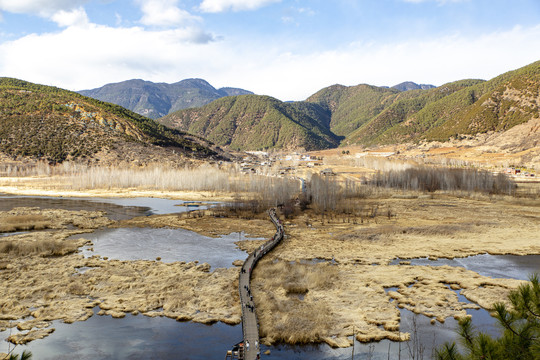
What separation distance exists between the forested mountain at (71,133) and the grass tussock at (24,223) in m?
66.6

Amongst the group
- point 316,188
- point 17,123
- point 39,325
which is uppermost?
point 17,123

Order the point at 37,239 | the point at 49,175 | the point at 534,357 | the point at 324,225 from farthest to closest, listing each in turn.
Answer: the point at 49,175 → the point at 324,225 → the point at 37,239 → the point at 534,357

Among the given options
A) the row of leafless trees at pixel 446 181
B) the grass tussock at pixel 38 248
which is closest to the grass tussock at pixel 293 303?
the grass tussock at pixel 38 248

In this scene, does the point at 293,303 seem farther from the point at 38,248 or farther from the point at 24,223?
the point at 24,223

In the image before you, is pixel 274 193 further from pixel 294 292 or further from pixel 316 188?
pixel 294 292

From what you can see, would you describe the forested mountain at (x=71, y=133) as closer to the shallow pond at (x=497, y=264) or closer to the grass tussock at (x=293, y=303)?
the grass tussock at (x=293, y=303)

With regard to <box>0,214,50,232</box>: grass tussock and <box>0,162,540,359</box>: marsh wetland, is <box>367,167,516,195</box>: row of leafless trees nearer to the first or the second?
<box>0,162,540,359</box>: marsh wetland

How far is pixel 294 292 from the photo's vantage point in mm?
26484

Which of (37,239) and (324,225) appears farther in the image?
(324,225)

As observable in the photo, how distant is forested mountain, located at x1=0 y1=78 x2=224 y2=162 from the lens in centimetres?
11675

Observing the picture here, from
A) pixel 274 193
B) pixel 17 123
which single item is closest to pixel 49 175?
pixel 17 123

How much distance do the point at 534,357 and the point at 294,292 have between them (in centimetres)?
2043

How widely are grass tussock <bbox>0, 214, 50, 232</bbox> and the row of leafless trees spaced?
74.7m

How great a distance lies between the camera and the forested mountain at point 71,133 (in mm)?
116750
